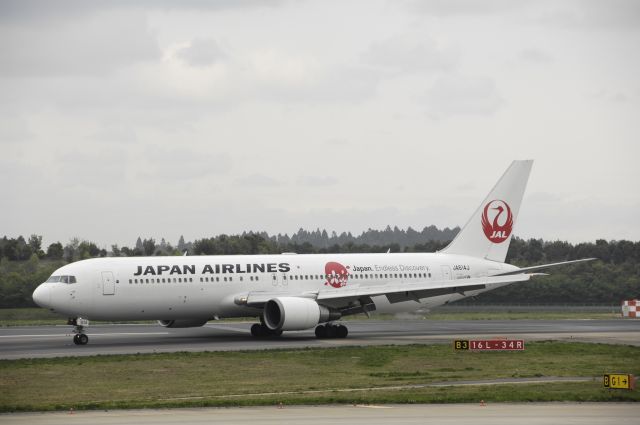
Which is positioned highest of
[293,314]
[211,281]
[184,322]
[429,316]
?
[211,281]

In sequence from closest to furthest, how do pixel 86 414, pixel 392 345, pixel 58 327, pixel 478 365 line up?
1. pixel 86 414
2. pixel 478 365
3. pixel 392 345
4. pixel 58 327

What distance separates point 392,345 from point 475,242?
16.1 meters

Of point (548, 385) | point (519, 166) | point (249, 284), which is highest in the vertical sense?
point (519, 166)

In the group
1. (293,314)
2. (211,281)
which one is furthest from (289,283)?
(211,281)

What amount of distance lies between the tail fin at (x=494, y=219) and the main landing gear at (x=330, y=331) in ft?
35.5

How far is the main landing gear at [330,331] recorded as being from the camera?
50.8 metres

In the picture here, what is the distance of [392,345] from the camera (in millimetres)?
44531

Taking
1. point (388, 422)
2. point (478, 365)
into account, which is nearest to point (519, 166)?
point (478, 365)

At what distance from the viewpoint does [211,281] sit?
1961 inches

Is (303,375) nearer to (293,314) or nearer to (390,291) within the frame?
(293,314)

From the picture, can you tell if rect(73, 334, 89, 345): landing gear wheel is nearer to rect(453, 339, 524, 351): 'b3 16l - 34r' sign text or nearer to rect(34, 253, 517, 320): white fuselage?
rect(34, 253, 517, 320): white fuselage

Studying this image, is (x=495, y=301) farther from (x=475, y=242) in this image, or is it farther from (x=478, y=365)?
(x=478, y=365)

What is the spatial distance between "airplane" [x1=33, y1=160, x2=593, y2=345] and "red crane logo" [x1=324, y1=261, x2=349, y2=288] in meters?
0.06

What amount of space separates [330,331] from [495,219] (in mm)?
14248
